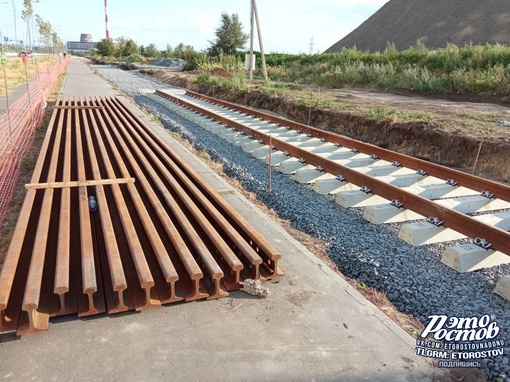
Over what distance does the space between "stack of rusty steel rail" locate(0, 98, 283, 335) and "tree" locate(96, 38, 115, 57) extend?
109 metres

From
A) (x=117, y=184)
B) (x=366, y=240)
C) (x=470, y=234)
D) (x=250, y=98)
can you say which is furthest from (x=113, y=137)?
(x=250, y=98)

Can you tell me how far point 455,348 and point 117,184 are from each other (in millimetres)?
4719

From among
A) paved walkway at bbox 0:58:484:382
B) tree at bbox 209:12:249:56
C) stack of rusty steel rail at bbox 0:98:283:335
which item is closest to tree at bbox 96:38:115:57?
tree at bbox 209:12:249:56

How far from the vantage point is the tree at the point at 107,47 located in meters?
106

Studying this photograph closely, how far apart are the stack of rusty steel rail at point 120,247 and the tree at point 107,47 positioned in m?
109

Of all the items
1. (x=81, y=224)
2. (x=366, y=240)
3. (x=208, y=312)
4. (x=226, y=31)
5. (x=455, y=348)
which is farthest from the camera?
(x=226, y=31)

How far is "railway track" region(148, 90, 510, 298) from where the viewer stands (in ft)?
14.5

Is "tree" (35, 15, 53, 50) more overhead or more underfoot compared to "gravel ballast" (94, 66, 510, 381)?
more overhead

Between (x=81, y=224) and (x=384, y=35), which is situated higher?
(x=384, y=35)

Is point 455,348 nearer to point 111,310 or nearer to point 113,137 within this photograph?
point 111,310

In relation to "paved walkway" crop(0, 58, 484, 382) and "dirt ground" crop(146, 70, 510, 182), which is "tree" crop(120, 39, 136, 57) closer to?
"dirt ground" crop(146, 70, 510, 182)

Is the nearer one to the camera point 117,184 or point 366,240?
point 366,240

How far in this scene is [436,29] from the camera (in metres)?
56.9

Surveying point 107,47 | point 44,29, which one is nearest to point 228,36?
point 44,29
